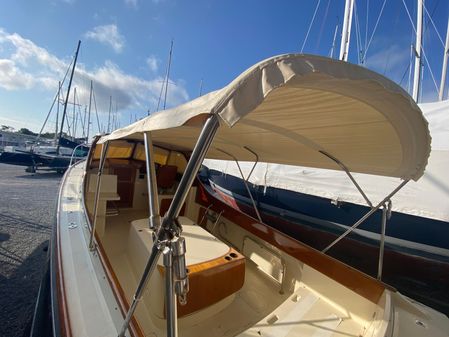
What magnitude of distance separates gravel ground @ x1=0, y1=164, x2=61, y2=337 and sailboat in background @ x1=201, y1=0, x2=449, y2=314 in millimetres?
2511

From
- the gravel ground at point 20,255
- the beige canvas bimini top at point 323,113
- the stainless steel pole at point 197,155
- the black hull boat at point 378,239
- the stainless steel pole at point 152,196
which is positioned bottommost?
the gravel ground at point 20,255

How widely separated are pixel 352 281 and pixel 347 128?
1.41 meters

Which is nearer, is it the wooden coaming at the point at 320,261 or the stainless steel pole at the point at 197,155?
the stainless steel pole at the point at 197,155

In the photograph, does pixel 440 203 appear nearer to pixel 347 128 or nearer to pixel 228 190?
pixel 347 128

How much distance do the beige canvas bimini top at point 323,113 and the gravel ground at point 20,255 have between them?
2212 mm

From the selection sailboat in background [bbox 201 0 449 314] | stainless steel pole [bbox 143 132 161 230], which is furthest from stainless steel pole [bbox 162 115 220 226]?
sailboat in background [bbox 201 0 449 314]

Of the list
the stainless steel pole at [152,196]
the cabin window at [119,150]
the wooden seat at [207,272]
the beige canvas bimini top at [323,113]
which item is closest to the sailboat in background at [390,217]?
the beige canvas bimini top at [323,113]

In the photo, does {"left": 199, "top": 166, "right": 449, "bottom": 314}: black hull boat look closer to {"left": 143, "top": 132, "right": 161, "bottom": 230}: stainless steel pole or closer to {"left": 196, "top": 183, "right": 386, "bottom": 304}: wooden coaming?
{"left": 196, "top": 183, "right": 386, "bottom": 304}: wooden coaming

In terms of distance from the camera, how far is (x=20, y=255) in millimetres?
3469

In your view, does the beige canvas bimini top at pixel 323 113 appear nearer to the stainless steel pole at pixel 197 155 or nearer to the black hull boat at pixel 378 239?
the stainless steel pole at pixel 197 155

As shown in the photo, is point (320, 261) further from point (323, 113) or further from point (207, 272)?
point (323, 113)

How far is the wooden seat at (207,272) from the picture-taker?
185 centimetres

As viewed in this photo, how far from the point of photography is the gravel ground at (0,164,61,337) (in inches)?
93.4

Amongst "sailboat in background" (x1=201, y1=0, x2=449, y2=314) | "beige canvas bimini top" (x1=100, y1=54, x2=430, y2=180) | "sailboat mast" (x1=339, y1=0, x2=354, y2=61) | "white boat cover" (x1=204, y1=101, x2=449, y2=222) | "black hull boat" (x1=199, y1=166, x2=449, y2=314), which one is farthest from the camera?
"sailboat mast" (x1=339, y1=0, x2=354, y2=61)
